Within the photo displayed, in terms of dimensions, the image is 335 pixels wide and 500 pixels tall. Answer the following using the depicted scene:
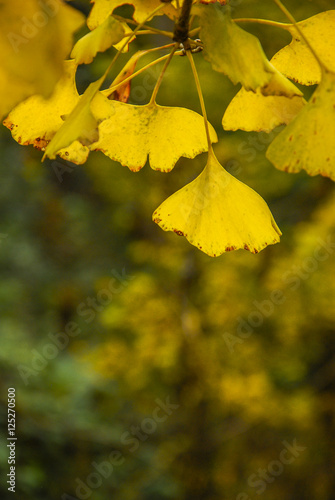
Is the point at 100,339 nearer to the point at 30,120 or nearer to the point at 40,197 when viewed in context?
the point at 40,197

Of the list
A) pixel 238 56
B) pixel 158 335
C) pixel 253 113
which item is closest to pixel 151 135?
pixel 253 113

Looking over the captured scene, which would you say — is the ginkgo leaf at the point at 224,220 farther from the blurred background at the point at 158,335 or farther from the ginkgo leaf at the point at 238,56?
the blurred background at the point at 158,335

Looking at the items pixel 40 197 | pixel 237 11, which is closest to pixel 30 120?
pixel 237 11

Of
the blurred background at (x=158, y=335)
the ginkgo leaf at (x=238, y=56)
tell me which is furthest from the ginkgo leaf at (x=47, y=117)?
the blurred background at (x=158, y=335)

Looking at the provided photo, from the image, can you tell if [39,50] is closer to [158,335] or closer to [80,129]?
[80,129]

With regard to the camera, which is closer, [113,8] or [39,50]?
[39,50]

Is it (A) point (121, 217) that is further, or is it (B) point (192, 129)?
(A) point (121, 217)
